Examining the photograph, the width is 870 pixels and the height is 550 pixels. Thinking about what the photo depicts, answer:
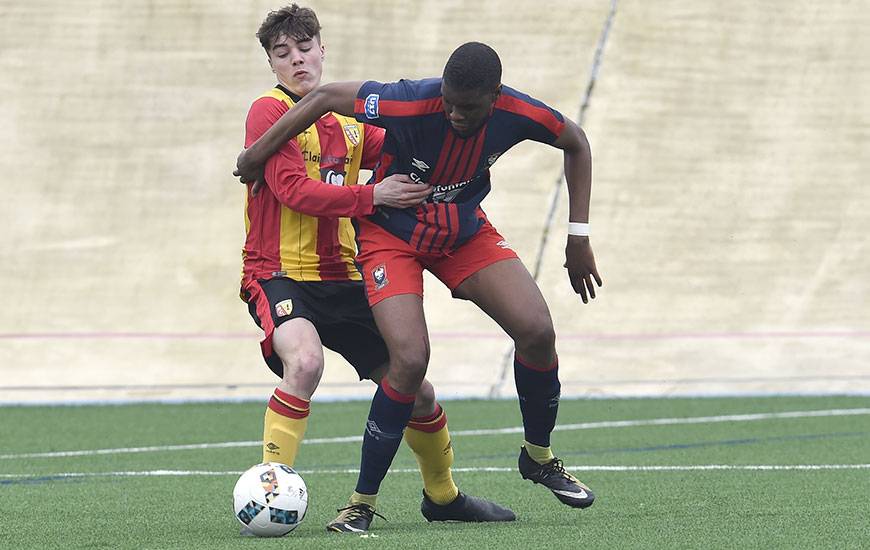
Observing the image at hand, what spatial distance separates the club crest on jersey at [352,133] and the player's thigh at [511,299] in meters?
0.88

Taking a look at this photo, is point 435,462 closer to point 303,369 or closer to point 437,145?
point 303,369

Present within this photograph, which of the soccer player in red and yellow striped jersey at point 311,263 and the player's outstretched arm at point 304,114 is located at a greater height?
the player's outstretched arm at point 304,114

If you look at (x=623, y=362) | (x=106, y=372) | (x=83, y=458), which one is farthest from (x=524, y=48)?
(x=83, y=458)

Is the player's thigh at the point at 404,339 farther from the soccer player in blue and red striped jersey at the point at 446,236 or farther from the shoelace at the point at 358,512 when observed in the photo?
the shoelace at the point at 358,512

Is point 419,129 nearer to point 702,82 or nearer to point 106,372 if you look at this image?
point 106,372

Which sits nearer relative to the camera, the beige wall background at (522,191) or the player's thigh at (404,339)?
the player's thigh at (404,339)

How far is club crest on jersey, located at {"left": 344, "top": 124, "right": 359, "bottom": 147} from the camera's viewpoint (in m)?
6.12

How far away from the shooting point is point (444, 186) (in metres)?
5.56

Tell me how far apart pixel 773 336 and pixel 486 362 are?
Answer: 7.71 ft

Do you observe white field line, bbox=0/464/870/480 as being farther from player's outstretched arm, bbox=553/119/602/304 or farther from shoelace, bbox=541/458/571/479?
player's outstretched arm, bbox=553/119/602/304

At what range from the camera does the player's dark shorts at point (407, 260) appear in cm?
550

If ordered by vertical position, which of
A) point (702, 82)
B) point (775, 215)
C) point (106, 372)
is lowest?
point (106, 372)

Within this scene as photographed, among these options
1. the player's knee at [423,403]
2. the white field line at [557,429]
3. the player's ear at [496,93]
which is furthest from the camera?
the white field line at [557,429]

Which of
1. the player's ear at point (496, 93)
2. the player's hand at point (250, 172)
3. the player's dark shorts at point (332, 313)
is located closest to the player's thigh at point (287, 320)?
the player's dark shorts at point (332, 313)
